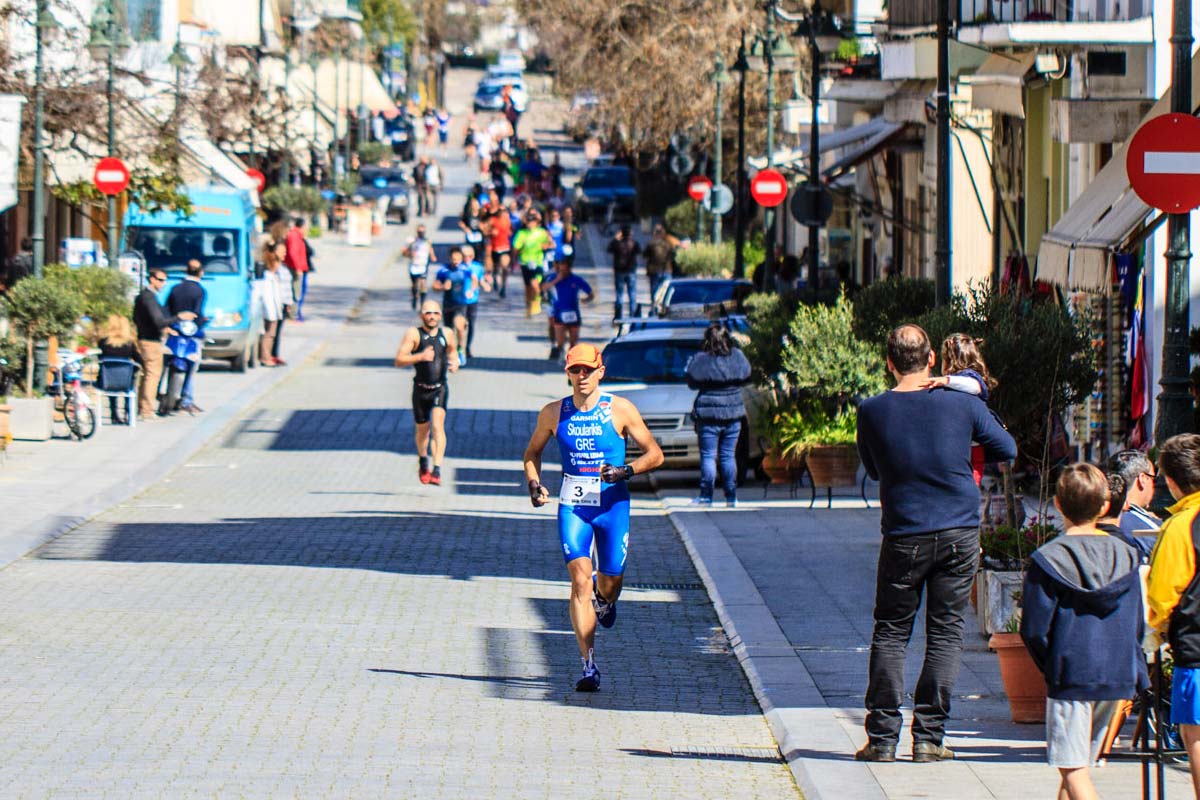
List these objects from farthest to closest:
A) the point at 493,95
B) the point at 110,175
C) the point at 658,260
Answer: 1. the point at 493,95
2. the point at 658,260
3. the point at 110,175

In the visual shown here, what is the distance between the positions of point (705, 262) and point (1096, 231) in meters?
29.2

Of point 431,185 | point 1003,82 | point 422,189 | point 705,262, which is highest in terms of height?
point 431,185

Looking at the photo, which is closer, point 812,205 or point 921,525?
point 921,525

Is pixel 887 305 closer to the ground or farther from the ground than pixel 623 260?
closer to the ground

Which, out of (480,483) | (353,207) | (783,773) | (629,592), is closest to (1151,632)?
(783,773)

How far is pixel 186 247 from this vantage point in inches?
1251

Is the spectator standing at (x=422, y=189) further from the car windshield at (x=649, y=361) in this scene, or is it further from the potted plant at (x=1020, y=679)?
the potted plant at (x=1020, y=679)

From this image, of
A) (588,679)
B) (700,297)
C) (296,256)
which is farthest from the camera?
(296,256)

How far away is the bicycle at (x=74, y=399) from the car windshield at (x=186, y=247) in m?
8.66

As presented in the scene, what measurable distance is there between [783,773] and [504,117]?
322ft

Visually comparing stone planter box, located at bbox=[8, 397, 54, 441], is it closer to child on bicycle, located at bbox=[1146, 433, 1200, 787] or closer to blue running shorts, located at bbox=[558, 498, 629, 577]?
blue running shorts, located at bbox=[558, 498, 629, 577]

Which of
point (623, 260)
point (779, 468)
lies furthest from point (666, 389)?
point (623, 260)

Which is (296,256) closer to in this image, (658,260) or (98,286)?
(658,260)

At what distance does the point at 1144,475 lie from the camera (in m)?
8.41
